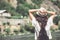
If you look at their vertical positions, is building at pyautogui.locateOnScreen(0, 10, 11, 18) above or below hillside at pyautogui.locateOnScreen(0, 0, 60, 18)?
below

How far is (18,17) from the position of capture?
894 centimetres

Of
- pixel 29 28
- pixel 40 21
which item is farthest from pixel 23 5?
pixel 40 21

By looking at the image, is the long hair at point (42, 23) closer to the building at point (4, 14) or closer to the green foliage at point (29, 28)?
the green foliage at point (29, 28)

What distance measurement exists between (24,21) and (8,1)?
62.9 inches

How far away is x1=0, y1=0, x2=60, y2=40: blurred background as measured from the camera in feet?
27.1

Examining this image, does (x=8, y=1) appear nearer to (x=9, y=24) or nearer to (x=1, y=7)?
(x=1, y=7)

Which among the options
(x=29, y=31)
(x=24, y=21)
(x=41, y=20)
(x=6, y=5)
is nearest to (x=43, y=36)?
(x=41, y=20)

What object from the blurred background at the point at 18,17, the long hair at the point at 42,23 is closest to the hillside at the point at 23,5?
the blurred background at the point at 18,17

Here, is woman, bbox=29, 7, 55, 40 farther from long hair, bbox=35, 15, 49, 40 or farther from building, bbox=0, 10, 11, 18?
building, bbox=0, 10, 11, 18

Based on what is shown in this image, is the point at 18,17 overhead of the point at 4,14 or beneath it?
beneath

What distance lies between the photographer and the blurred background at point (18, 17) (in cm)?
825

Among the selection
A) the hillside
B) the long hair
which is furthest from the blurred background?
the long hair

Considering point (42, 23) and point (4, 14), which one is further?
point (4, 14)

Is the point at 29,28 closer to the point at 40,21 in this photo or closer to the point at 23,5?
the point at 23,5
